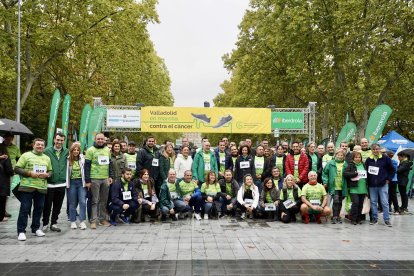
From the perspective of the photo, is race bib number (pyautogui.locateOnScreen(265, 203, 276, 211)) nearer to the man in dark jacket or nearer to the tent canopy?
the man in dark jacket

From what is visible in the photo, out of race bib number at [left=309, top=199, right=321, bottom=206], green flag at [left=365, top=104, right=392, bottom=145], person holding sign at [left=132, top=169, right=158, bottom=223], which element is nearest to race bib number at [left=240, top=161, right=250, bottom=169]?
race bib number at [left=309, top=199, right=321, bottom=206]

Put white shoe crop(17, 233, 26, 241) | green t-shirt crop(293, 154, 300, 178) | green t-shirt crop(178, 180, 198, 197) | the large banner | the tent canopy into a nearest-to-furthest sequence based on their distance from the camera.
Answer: white shoe crop(17, 233, 26, 241) < green t-shirt crop(178, 180, 198, 197) < green t-shirt crop(293, 154, 300, 178) < the tent canopy < the large banner

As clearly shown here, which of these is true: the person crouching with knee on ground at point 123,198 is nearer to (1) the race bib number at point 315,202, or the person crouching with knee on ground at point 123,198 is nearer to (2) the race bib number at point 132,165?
(2) the race bib number at point 132,165

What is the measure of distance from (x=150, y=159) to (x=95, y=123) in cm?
888

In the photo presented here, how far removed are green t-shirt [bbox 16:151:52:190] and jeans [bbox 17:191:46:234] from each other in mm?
180

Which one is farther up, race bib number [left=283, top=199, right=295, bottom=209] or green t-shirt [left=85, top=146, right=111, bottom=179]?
green t-shirt [left=85, top=146, right=111, bottom=179]

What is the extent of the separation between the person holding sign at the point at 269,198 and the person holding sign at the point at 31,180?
4922 millimetres

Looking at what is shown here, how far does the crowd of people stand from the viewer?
9188 mm

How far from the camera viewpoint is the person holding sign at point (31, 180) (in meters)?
7.89

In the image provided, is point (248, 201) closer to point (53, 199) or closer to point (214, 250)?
point (214, 250)

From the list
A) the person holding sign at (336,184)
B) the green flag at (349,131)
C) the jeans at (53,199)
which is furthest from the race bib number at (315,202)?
the green flag at (349,131)

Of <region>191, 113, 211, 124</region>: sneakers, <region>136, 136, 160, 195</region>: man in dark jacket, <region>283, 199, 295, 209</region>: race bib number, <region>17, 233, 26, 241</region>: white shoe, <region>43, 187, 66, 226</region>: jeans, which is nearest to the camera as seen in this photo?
<region>17, 233, 26, 241</region>: white shoe

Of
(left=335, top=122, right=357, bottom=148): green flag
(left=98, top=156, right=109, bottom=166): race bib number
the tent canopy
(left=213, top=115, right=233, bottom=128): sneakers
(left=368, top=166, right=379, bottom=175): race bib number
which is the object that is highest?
(left=213, top=115, right=233, bottom=128): sneakers

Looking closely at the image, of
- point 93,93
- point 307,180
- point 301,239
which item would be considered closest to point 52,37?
point 93,93
